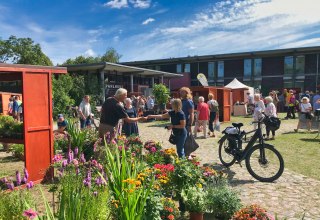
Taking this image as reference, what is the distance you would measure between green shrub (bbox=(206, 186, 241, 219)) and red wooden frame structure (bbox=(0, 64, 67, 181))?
12.0ft

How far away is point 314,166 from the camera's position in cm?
763

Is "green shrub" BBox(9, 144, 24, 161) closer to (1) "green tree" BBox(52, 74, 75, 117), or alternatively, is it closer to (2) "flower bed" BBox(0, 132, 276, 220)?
(2) "flower bed" BBox(0, 132, 276, 220)

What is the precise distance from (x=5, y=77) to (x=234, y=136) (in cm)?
531

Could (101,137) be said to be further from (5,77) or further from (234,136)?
(234,136)

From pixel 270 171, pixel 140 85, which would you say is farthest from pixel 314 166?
pixel 140 85

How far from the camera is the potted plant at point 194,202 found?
4102 mm

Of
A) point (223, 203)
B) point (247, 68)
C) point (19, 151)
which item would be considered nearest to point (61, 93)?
point (19, 151)

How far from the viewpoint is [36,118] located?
622 cm

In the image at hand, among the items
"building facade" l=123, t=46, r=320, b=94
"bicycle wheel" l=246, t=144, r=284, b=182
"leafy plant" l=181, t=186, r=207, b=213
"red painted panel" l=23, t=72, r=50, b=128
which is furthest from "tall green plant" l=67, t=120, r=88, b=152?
"building facade" l=123, t=46, r=320, b=94

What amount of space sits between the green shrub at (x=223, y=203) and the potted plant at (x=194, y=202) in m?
0.13

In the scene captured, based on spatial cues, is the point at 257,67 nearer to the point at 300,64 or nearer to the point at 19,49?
the point at 300,64

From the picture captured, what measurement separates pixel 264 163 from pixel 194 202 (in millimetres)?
2992

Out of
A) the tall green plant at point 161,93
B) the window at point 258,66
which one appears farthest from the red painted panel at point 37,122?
the window at point 258,66

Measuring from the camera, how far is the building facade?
3681 centimetres
